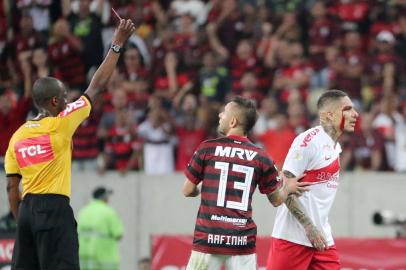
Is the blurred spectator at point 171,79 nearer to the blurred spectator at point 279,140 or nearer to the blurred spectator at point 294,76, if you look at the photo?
the blurred spectator at point 294,76

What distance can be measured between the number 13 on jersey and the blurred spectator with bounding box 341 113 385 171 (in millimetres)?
7858

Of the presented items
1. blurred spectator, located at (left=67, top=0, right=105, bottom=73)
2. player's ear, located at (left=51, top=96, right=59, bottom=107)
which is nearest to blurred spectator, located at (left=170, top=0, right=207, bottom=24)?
blurred spectator, located at (left=67, top=0, right=105, bottom=73)

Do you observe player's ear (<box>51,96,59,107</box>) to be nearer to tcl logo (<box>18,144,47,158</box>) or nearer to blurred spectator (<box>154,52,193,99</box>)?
tcl logo (<box>18,144,47,158</box>)

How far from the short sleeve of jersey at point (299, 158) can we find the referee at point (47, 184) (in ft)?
6.10

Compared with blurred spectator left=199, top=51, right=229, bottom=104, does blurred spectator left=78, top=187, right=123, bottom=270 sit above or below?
below

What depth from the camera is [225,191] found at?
323 inches

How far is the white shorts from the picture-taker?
8.24 m

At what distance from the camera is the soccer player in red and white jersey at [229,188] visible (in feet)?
26.9

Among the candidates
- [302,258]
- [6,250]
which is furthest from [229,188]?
[6,250]

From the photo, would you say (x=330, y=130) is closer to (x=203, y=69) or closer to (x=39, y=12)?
(x=203, y=69)

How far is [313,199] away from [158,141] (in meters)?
7.46

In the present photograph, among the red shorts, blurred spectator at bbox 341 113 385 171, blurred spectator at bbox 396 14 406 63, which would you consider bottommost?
the red shorts

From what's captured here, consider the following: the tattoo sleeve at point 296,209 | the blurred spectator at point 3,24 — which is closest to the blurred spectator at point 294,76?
the blurred spectator at point 3,24

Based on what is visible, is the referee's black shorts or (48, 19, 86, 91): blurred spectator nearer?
the referee's black shorts
